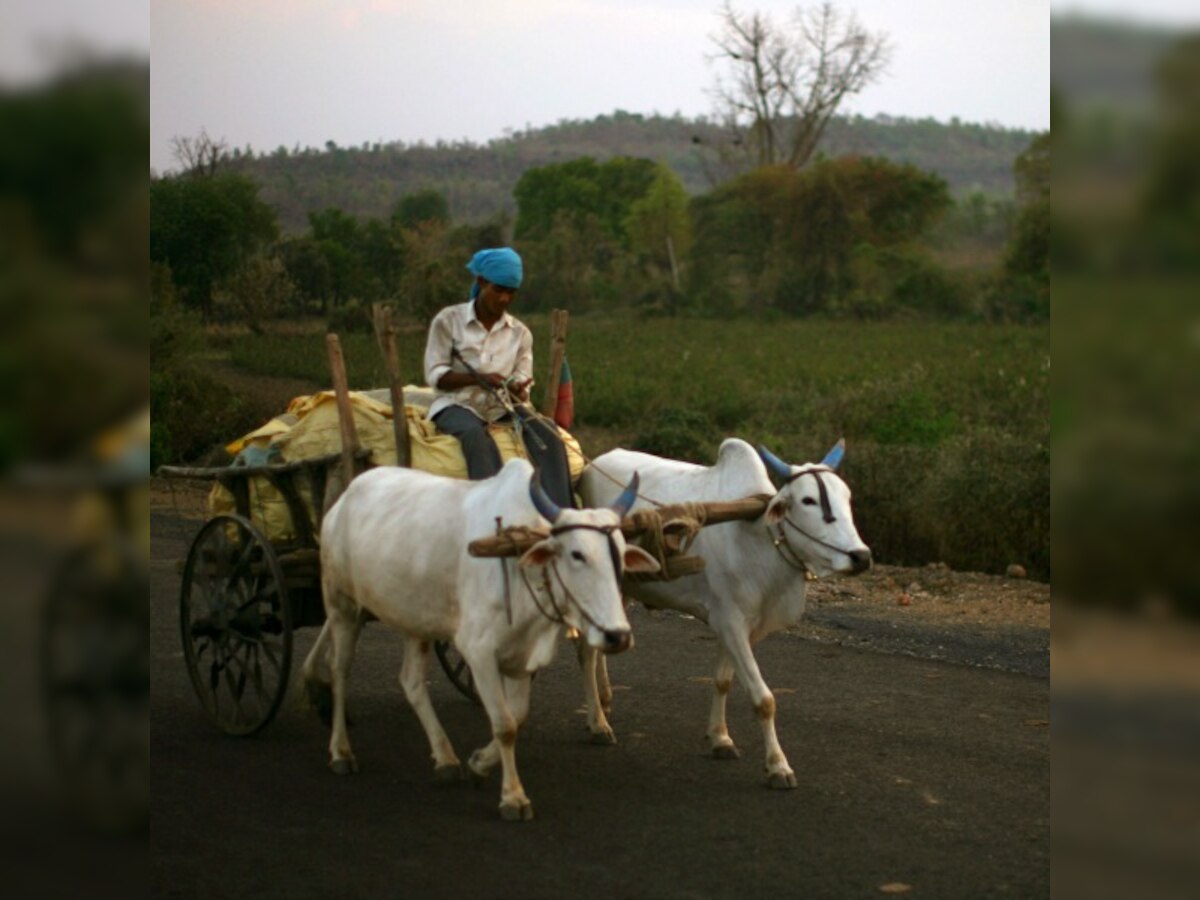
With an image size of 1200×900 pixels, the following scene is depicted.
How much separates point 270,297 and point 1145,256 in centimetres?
2101

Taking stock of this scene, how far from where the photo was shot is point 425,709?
6.35m

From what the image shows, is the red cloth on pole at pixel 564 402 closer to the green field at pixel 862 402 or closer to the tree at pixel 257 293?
the green field at pixel 862 402

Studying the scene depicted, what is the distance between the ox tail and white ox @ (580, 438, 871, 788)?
1195 mm

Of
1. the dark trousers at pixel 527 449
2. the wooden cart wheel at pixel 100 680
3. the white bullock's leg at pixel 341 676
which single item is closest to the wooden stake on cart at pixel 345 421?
the dark trousers at pixel 527 449

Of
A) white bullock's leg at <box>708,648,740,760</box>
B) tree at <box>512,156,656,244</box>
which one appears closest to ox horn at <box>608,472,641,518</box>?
white bullock's leg at <box>708,648,740,760</box>

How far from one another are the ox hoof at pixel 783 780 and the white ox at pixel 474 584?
1085mm

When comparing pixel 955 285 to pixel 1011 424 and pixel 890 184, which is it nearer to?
pixel 890 184

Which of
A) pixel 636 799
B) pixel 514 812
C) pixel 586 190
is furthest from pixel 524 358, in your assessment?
pixel 586 190

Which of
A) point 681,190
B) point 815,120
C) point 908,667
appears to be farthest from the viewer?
point 815,120

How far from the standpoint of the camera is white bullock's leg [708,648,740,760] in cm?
672

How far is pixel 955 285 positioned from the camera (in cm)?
Answer: 4256

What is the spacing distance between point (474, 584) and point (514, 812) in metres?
0.90

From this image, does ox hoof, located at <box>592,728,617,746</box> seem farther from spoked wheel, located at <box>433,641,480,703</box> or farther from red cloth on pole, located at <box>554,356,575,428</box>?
red cloth on pole, located at <box>554,356,575,428</box>

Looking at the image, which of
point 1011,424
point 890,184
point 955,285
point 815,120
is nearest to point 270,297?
point 1011,424
